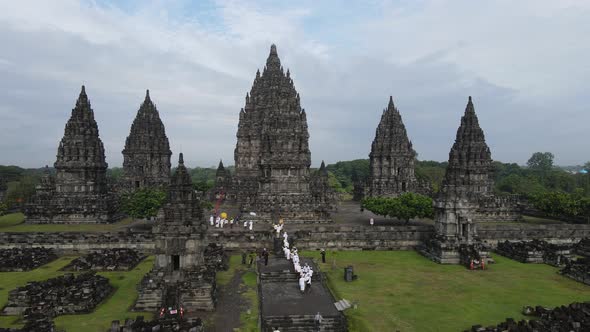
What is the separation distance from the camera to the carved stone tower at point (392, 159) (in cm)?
5769

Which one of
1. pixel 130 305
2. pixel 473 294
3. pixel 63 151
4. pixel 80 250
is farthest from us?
pixel 63 151

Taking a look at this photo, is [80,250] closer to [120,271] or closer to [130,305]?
[120,271]

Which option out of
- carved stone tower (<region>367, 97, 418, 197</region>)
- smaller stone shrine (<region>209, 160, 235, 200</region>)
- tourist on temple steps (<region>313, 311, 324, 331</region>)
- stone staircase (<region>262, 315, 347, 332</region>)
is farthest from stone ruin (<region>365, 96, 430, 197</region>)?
tourist on temple steps (<region>313, 311, 324, 331</region>)

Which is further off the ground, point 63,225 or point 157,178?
point 157,178

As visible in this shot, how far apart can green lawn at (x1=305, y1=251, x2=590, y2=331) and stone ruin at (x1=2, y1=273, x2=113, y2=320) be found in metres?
12.5

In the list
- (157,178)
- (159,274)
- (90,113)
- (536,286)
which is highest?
(90,113)

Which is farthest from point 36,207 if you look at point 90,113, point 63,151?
point 90,113

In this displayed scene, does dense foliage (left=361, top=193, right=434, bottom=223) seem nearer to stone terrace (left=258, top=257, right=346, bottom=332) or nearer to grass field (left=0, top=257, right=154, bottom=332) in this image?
stone terrace (left=258, top=257, right=346, bottom=332)

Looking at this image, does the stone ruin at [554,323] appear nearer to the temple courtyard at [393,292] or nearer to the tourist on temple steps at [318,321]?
the temple courtyard at [393,292]

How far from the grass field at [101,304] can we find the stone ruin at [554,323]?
15782 mm

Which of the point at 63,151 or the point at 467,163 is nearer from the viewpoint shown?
the point at 63,151

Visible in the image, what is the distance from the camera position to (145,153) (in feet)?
187

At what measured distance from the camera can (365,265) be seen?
95.2 ft

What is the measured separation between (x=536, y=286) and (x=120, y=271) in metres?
26.0
